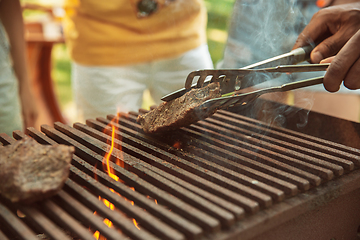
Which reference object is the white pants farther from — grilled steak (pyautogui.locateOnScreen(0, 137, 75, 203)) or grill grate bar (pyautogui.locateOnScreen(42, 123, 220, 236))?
grilled steak (pyautogui.locateOnScreen(0, 137, 75, 203))

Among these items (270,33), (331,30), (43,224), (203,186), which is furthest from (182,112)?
(270,33)

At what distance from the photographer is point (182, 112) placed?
1.68 m

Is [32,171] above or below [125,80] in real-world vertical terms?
below

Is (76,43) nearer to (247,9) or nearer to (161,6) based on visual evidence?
(161,6)

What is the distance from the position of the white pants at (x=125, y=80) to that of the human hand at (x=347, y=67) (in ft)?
6.37

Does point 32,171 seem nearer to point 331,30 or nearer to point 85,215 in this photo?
point 85,215

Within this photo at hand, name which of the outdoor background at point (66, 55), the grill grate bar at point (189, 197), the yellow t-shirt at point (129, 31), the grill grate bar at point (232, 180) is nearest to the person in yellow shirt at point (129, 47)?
the yellow t-shirt at point (129, 31)

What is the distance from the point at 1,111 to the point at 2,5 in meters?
0.99

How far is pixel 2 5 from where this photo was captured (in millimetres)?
2936

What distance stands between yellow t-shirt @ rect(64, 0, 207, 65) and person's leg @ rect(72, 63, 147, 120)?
0.29 ft

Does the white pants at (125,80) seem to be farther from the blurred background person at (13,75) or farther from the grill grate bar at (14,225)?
the grill grate bar at (14,225)

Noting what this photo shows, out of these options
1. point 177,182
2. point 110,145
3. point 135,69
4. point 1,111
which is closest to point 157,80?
point 135,69

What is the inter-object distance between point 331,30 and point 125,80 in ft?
6.77

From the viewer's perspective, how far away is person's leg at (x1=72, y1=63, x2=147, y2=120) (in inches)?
133
